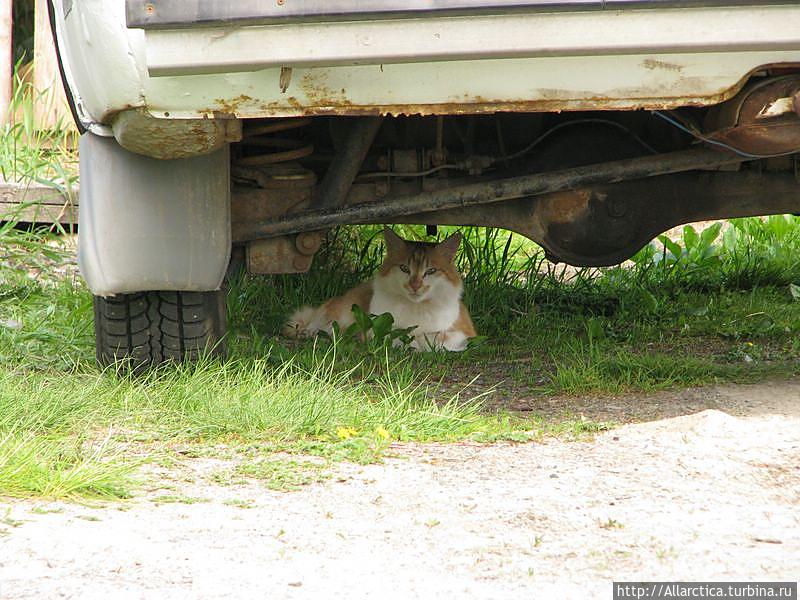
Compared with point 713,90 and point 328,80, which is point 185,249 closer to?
point 328,80

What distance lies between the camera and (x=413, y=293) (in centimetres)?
496

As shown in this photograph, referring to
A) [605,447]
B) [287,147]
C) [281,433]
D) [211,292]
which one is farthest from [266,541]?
[287,147]

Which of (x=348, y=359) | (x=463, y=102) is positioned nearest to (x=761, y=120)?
(x=463, y=102)

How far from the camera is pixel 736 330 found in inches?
170

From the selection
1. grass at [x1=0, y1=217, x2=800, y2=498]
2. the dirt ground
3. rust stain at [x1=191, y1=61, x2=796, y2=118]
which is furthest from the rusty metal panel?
grass at [x1=0, y1=217, x2=800, y2=498]

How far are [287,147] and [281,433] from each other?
967mm

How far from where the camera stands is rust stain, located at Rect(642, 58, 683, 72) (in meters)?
2.43

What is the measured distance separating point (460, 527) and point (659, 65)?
1.12 m

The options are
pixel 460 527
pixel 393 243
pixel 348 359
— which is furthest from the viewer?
pixel 393 243

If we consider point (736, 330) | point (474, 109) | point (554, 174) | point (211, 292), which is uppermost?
point (474, 109)

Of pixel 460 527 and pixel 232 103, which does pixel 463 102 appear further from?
pixel 460 527

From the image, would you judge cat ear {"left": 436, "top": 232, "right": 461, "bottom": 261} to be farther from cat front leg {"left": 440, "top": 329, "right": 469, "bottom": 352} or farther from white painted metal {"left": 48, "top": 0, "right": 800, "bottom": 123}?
white painted metal {"left": 48, "top": 0, "right": 800, "bottom": 123}

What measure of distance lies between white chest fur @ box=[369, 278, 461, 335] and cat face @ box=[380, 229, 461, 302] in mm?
26

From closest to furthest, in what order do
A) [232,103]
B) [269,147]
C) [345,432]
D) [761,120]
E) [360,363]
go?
1. [232,103]
2. [761,120]
3. [345,432]
4. [269,147]
5. [360,363]
